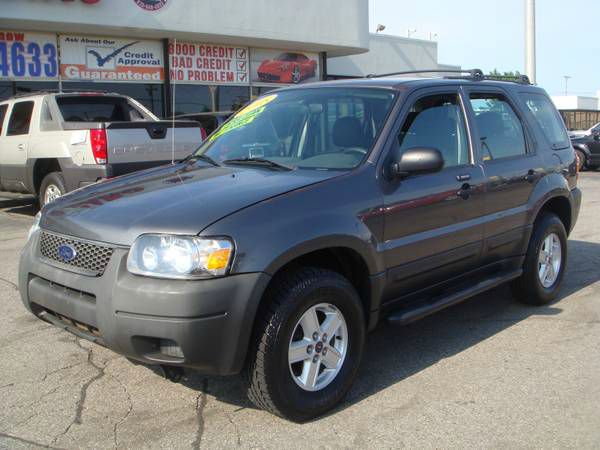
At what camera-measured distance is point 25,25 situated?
14.4 meters

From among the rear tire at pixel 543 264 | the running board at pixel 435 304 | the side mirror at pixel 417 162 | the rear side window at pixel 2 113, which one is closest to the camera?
the side mirror at pixel 417 162

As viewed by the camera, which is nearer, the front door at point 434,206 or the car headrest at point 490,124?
the front door at point 434,206

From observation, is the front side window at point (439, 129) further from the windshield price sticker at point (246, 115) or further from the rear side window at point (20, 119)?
the rear side window at point (20, 119)

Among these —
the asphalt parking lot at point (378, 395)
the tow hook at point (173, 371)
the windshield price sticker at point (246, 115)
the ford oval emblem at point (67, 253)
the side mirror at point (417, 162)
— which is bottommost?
the asphalt parking lot at point (378, 395)

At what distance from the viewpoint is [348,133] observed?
14.1 ft

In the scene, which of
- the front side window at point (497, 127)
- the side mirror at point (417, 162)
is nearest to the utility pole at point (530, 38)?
the front side window at point (497, 127)

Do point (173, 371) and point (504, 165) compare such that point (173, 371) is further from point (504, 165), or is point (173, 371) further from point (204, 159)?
point (504, 165)

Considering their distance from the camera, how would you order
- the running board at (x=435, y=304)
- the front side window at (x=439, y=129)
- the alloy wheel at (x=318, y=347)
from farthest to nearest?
the front side window at (x=439, y=129) → the running board at (x=435, y=304) → the alloy wheel at (x=318, y=347)

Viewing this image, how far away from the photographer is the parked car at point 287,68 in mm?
19422

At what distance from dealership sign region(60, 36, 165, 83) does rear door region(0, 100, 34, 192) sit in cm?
501

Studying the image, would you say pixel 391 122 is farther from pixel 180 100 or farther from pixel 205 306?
pixel 180 100

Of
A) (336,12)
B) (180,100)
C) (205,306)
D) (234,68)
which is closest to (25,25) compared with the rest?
(180,100)

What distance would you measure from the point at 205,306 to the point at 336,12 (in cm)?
1704

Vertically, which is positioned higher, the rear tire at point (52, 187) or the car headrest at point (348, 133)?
the car headrest at point (348, 133)
